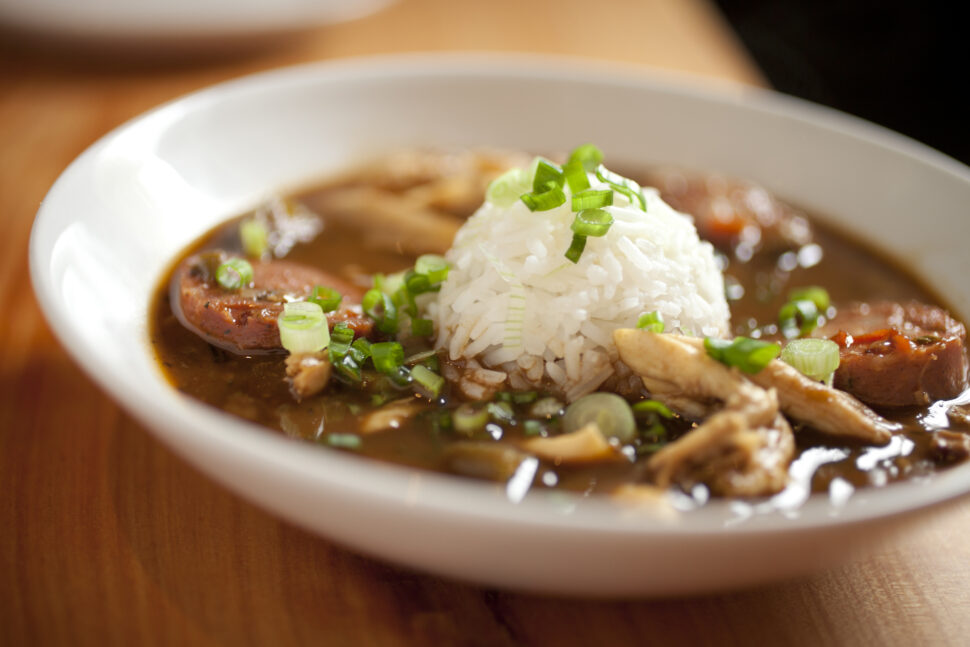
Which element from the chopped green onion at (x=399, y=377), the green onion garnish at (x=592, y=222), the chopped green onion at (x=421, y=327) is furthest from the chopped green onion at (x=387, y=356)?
the green onion garnish at (x=592, y=222)

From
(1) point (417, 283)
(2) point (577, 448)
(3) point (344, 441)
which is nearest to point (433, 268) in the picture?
(1) point (417, 283)

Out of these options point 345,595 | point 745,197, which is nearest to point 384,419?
point 345,595

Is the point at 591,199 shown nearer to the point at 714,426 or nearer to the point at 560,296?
the point at 560,296

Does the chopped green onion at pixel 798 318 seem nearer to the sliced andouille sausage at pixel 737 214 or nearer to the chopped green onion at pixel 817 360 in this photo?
the chopped green onion at pixel 817 360

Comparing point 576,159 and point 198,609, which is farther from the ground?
point 576,159

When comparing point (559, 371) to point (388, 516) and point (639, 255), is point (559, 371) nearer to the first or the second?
point (639, 255)

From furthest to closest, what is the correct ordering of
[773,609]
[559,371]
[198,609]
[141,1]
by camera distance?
[141,1], [559,371], [773,609], [198,609]
